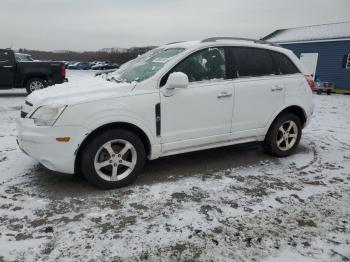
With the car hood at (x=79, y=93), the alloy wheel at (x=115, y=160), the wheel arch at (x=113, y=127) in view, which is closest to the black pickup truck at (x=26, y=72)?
the car hood at (x=79, y=93)

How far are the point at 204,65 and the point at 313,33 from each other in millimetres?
19486

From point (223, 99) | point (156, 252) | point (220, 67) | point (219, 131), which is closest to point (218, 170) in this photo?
point (219, 131)

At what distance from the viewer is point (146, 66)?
445 cm

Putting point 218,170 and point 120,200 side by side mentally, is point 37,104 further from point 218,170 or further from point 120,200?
point 218,170

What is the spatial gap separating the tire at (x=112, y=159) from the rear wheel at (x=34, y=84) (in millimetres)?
9121

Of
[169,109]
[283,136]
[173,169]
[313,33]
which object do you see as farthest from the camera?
[313,33]

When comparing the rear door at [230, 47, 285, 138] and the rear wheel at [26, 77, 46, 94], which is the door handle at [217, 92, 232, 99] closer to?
the rear door at [230, 47, 285, 138]

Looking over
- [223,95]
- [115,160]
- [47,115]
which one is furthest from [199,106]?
[47,115]

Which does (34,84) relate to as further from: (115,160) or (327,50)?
(327,50)

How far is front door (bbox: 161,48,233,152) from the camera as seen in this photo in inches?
158

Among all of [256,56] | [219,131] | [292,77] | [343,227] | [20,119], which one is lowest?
[343,227]

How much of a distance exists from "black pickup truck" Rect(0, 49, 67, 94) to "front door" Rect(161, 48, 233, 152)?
9.10 m

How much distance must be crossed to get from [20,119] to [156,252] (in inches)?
97.8

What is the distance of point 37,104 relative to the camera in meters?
3.68
